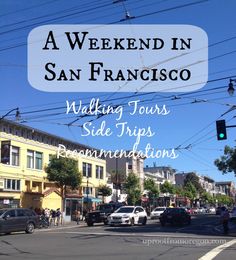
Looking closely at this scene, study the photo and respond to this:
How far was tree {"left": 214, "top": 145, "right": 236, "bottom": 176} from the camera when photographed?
60.9 m

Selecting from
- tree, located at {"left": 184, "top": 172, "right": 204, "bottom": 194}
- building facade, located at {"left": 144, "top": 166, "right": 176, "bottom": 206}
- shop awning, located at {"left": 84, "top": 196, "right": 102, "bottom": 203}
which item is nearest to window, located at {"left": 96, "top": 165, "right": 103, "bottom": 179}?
shop awning, located at {"left": 84, "top": 196, "right": 102, "bottom": 203}

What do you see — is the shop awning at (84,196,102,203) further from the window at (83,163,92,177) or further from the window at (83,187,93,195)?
the window at (83,163,92,177)

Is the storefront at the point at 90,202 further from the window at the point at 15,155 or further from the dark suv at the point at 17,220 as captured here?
the dark suv at the point at 17,220

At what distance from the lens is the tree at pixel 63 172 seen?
5153cm

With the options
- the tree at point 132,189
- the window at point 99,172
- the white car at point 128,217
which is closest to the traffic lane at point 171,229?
the white car at point 128,217

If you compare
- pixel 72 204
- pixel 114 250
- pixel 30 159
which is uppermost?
pixel 30 159

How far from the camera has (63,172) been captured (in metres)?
51.5

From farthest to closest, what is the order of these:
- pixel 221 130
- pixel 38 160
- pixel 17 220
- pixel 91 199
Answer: pixel 91 199 < pixel 38 160 < pixel 17 220 < pixel 221 130

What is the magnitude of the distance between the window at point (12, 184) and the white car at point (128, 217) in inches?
525

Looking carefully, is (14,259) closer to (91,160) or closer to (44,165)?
(44,165)

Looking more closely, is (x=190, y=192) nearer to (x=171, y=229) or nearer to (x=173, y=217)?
(x=173, y=217)

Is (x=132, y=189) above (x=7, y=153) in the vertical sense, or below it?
below

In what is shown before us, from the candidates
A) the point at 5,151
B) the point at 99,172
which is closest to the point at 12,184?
the point at 5,151

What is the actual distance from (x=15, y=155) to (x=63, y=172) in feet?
16.4
